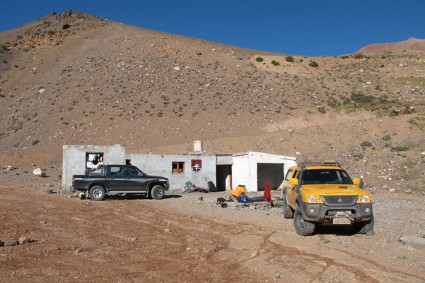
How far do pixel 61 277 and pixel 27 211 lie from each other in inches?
396

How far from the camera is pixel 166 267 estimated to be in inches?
327

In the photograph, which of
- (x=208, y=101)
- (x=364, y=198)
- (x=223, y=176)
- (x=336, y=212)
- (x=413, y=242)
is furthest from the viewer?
(x=208, y=101)

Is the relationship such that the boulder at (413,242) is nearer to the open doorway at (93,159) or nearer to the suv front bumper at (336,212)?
the suv front bumper at (336,212)

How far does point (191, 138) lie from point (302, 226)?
116 feet

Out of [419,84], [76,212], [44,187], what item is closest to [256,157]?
[44,187]

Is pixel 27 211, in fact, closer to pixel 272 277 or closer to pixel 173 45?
pixel 272 277

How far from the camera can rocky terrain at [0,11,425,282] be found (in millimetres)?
8758

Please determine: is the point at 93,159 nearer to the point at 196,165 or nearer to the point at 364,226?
the point at 196,165

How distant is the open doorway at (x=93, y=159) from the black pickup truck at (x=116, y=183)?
14.8ft

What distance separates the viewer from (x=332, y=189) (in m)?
11.3

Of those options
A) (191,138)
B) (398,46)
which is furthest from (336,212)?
(398,46)

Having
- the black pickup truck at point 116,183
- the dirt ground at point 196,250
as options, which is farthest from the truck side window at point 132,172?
the dirt ground at point 196,250

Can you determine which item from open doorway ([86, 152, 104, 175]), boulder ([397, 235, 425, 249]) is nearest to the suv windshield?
boulder ([397, 235, 425, 249])

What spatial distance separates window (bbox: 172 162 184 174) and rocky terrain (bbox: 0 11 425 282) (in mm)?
2748
